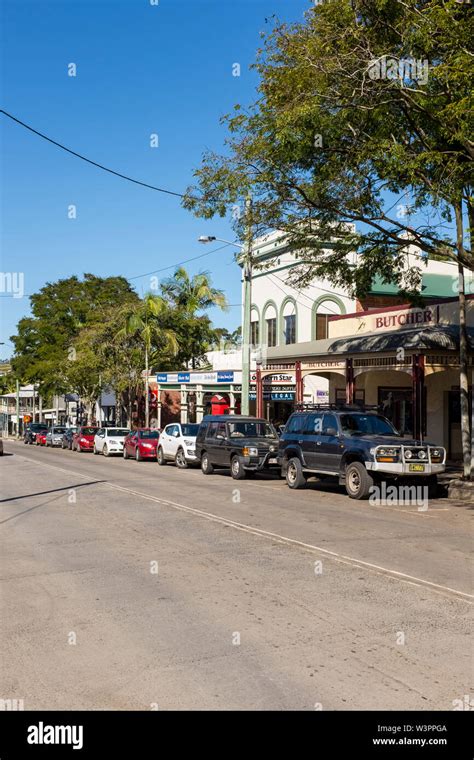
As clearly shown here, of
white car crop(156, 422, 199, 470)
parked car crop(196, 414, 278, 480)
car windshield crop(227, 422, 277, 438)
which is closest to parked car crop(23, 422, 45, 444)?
white car crop(156, 422, 199, 470)

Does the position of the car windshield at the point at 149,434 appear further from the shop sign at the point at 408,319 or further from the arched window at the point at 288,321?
the shop sign at the point at 408,319

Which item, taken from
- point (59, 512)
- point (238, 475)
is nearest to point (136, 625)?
point (59, 512)

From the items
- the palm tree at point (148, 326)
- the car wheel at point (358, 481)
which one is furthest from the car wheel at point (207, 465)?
the palm tree at point (148, 326)

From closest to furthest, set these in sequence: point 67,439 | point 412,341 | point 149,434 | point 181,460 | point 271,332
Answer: point 412,341 < point 181,460 < point 149,434 < point 271,332 < point 67,439

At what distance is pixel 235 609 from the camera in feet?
25.1

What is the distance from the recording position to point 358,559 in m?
10.2

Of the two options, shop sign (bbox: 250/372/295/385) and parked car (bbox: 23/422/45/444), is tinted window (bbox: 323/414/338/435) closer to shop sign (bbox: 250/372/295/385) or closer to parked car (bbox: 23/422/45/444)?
shop sign (bbox: 250/372/295/385)

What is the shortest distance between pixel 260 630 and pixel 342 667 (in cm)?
118

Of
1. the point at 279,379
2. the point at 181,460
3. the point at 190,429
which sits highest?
the point at 279,379

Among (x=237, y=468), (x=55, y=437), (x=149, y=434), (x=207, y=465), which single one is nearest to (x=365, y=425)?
(x=237, y=468)

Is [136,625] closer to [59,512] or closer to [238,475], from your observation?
Result: [59,512]

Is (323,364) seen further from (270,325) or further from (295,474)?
(270,325)

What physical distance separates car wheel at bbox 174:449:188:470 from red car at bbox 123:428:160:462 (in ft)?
13.3

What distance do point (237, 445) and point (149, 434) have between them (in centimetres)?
1200
